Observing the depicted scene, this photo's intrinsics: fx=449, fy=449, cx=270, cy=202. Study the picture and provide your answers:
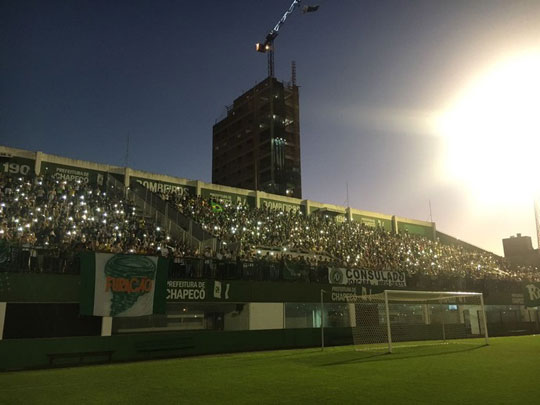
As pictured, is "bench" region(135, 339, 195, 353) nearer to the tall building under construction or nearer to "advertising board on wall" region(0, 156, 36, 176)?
"advertising board on wall" region(0, 156, 36, 176)

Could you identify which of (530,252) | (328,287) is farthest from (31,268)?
(530,252)

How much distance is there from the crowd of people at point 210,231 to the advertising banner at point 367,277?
977mm

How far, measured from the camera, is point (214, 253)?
26391mm

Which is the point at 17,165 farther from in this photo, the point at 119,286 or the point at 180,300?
the point at 180,300

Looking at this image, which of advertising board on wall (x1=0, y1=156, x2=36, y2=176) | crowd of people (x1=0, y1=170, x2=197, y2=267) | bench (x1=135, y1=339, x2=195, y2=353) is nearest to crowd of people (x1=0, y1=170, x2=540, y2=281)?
crowd of people (x1=0, y1=170, x2=197, y2=267)

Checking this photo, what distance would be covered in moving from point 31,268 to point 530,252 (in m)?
72.4

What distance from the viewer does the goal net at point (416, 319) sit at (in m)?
27.0

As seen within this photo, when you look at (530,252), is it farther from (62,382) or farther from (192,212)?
(62,382)

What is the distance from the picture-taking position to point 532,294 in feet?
127

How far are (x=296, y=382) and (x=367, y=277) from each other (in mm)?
19214

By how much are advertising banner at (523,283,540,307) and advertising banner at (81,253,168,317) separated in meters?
32.4

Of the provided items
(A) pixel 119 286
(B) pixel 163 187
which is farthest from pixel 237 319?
(B) pixel 163 187

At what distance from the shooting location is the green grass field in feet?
32.0

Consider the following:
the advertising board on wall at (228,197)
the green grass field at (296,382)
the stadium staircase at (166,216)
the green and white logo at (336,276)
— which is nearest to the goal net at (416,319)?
the green and white logo at (336,276)
